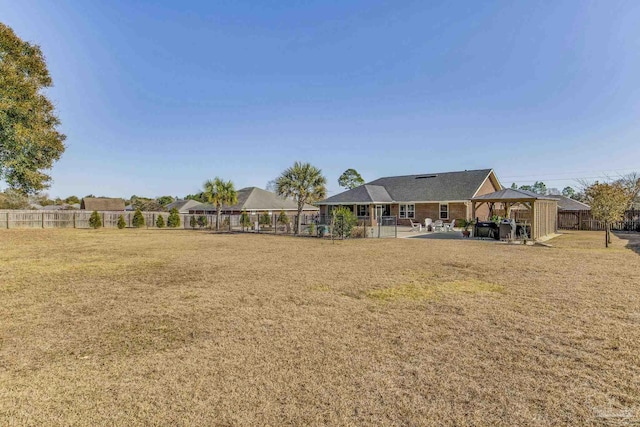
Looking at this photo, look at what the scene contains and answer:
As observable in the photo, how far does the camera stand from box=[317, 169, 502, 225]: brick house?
30.2m

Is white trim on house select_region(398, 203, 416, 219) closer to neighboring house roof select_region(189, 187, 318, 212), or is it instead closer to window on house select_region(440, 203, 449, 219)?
window on house select_region(440, 203, 449, 219)

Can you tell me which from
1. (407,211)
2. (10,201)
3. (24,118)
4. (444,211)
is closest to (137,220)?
(24,118)

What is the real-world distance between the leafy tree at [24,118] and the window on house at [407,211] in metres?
28.4

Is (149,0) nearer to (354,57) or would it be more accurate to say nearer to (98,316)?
(354,57)

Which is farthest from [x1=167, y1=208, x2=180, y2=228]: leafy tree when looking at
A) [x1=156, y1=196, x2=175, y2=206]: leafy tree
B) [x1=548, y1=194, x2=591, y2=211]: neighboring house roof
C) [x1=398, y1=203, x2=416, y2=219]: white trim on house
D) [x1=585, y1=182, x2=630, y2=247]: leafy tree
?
[x1=548, y1=194, x2=591, y2=211]: neighboring house roof

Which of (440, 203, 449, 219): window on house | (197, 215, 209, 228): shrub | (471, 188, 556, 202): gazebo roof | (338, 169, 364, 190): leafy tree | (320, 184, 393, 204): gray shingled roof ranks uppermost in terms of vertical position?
(338, 169, 364, 190): leafy tree

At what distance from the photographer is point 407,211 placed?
32.8m

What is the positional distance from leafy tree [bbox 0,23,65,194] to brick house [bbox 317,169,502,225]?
2162 cm

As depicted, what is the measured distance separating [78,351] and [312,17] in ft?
63.9

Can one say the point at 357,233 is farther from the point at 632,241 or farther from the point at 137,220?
the point at 137,220

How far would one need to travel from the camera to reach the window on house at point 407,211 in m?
32.4

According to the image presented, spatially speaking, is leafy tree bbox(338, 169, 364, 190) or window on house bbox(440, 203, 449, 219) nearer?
window on house bbox(440, 203, 449, 219)

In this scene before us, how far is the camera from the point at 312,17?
1866cm

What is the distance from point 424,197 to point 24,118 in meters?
29.4
